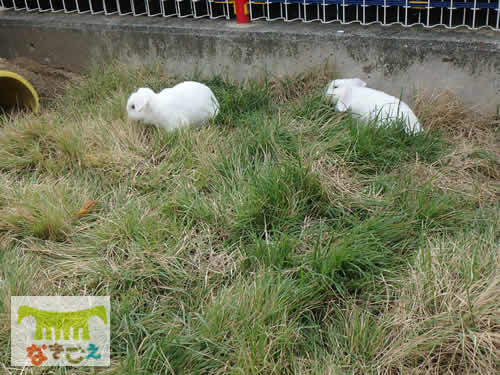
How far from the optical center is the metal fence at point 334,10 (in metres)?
4.09

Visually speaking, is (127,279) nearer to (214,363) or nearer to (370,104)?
(214,363)

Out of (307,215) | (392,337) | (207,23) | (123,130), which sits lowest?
(392,337)

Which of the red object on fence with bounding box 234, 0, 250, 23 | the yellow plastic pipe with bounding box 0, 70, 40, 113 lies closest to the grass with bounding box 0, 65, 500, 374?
the yellow plastic pipe with bounding box 0, 70, 40, 113

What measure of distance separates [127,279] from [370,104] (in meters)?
2.17

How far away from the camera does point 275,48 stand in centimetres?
433

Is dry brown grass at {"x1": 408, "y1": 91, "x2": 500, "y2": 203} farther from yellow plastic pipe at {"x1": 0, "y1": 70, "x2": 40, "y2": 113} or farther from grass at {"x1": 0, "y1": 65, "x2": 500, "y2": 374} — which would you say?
yellow plastic pipe at {"x1": 0, "y1": 70, "x2": 40, "y2": 113}

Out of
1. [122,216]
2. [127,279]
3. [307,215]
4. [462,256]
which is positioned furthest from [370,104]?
[127,279]

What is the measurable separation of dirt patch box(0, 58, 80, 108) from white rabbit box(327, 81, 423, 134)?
2.61m

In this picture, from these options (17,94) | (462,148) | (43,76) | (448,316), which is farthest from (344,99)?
(43,76)

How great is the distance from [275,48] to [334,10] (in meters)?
0.76

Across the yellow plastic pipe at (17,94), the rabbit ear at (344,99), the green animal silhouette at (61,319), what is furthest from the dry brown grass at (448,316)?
the yellow plastic pipe at (17,94)

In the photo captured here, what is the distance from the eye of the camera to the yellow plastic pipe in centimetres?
440

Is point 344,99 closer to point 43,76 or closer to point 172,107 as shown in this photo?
point 172,107

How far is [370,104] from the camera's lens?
3625 millimetres
